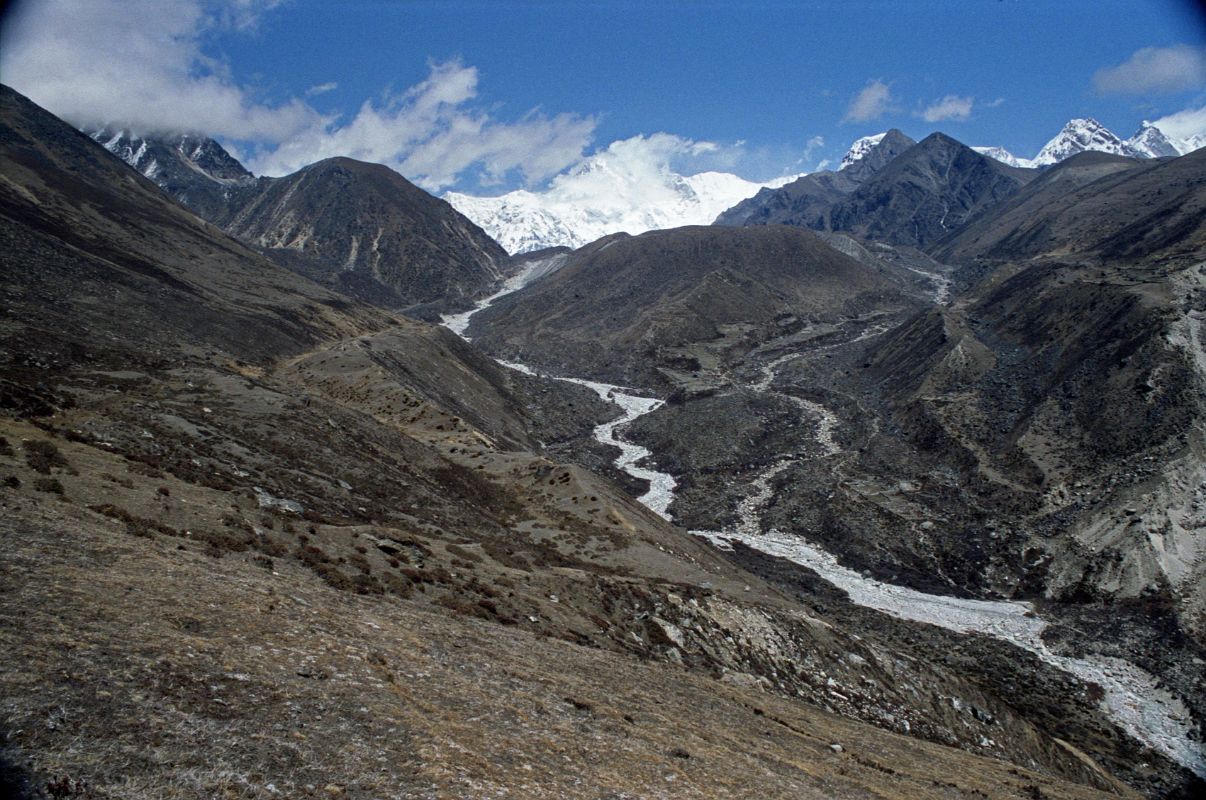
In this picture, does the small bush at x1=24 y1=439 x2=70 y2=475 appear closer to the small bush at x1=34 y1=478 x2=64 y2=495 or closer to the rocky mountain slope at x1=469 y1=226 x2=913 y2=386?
the small bush at x1=34 y1=478 x2=64 y2=495

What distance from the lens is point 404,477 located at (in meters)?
34.4

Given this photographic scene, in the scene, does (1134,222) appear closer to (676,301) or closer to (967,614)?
(676,301)

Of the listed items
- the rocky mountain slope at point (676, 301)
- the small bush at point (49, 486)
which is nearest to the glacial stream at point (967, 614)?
the small bush at point (49, 486)

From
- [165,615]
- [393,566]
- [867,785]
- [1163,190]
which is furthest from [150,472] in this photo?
[1163,190]

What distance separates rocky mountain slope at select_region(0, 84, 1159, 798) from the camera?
29.2 ft

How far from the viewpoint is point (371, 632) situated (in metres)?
13.9

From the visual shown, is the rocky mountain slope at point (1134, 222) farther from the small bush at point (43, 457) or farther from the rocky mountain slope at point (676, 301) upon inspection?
the small bush at point (43, 457)

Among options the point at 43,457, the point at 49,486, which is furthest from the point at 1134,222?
the point at 49,486

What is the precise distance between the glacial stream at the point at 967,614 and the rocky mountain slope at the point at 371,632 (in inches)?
78.8

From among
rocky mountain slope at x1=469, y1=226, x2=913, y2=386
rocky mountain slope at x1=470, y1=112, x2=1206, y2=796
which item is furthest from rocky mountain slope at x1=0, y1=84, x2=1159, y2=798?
rocky mountain slope at x1=469, y1=226, x2=913, y2=386

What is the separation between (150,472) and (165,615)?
10435 mm

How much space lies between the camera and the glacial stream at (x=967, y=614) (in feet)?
96.3

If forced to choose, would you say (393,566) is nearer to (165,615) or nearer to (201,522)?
(201,522)

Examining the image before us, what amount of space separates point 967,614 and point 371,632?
126 feet
